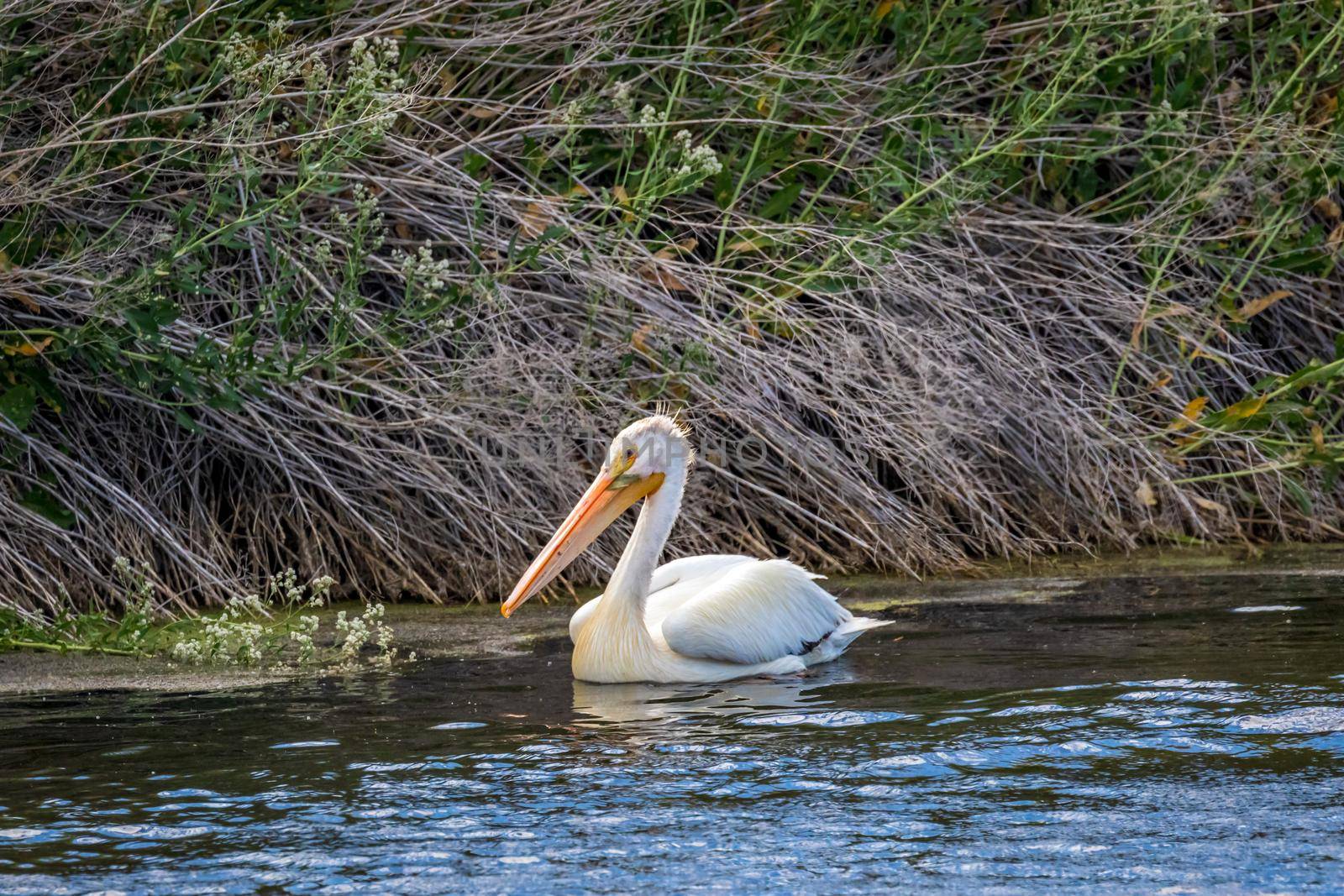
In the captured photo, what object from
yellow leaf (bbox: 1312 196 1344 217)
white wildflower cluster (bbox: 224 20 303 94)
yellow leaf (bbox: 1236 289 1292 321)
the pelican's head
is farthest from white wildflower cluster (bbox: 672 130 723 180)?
yellow leaf (bbox: 1312 196 1344 217)

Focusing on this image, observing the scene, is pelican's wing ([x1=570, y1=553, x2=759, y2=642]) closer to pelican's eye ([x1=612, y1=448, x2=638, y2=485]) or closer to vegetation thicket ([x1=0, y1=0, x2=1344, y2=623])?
pelican's eye ([x1=612, y1=448, x2=638, y2=485])

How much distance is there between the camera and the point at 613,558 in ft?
25.2

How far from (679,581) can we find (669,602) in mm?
215

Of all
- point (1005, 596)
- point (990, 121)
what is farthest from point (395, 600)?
point (990, 121)

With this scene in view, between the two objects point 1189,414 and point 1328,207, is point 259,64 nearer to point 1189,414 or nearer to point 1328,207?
point 1189,414

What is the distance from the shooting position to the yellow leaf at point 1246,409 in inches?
313

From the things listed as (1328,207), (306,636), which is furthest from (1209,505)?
(306,636)

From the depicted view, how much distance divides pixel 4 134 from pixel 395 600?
2.35 meters

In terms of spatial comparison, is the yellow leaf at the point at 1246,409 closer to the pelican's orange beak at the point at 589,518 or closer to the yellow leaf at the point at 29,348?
the pelican's orange beak at the point at 589,518

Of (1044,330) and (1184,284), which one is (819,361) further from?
(1184,284)

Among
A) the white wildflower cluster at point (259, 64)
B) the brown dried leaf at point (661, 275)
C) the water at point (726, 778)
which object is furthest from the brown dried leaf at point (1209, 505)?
the white wildflower cluster at point (259, 64)

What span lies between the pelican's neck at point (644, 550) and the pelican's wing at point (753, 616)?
5.6 inches

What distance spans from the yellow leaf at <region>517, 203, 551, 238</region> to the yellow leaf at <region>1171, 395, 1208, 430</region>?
295 centimetres

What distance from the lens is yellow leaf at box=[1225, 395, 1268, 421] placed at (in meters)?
7.95
